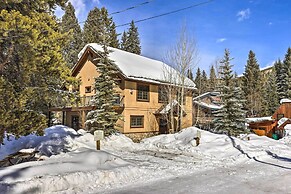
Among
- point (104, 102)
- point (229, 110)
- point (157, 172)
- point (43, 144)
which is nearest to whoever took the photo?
point (157, 172)

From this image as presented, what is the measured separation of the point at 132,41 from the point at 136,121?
28105 millimetres

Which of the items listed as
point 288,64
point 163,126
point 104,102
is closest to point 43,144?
point 104,102

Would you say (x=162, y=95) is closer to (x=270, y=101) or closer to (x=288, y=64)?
(x=270, y=101)

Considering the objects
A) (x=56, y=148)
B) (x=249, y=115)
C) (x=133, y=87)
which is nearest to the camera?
(x=56, y=148)

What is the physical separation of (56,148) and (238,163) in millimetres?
9440

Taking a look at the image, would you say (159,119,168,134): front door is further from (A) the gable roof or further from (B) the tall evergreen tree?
(B) the tall evergreen tree

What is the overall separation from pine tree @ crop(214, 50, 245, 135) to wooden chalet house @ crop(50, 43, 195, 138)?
4.86 meters

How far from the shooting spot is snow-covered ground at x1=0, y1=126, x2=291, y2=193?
6.94 meters

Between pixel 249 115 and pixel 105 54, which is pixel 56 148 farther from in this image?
pixel 249 115

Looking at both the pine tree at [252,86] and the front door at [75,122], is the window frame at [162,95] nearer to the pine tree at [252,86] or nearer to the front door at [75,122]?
the front door at [75,122]

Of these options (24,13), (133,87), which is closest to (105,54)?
(133,87)

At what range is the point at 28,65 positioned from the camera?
8297mm

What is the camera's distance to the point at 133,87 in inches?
858

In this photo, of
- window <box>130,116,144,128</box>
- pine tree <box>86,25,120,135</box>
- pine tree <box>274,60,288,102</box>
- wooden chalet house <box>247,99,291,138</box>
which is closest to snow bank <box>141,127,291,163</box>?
window <box>130,116,144,128</box>
